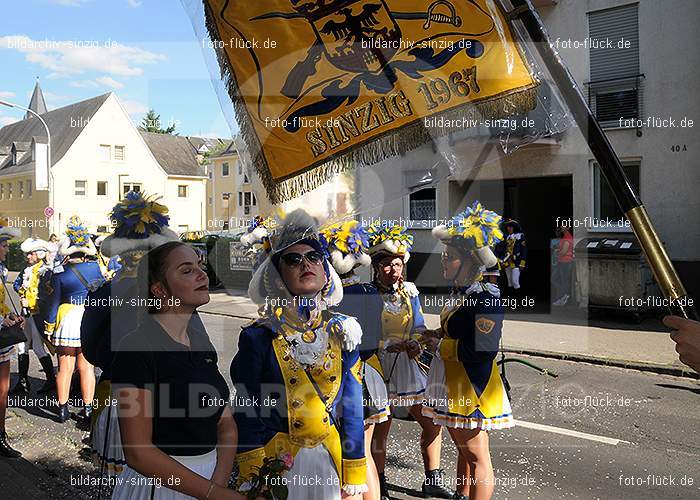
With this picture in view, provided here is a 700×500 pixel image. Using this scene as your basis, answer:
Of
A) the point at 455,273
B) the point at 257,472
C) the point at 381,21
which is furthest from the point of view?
the point at 455,273

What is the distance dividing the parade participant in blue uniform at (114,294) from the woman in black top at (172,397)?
0.94m

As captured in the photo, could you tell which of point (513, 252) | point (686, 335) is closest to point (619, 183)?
point (686, 335)

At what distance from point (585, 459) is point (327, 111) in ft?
14.0

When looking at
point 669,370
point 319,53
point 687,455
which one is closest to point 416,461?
point 687,455

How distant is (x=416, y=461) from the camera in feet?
17.0

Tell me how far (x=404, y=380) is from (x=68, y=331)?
11.1ft

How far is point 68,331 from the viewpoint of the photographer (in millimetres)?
5926

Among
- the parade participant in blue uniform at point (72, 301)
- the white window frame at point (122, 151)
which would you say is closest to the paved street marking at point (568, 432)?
the parade participant in blue uniform at point (72, 301)

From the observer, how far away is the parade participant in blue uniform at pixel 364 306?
4121 millimetres

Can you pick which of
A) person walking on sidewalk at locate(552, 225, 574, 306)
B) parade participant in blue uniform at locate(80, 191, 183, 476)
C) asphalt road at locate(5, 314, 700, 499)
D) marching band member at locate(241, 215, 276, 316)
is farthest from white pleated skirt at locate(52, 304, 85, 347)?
person walking on sidewalk at locate(552, 225, 574, 306)

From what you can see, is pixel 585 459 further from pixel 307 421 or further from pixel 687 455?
pixel 307 421

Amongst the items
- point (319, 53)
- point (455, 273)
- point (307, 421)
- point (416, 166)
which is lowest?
point (307, 421)

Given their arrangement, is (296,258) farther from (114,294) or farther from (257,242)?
(114,294)

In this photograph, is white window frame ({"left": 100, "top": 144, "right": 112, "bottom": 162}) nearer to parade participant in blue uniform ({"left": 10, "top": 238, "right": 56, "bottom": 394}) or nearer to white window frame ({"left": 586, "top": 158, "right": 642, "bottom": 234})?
white window frame ({"left": 586, "top": 158, "right": 642, "bottom": 234})
